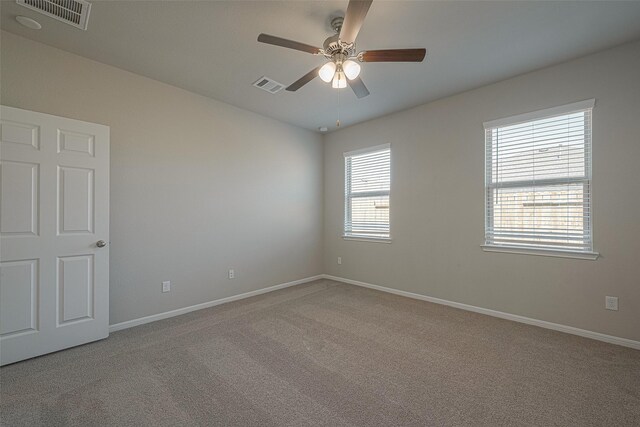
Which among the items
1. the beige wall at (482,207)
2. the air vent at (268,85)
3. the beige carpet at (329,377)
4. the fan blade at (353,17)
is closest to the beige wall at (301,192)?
the beige wall at (482,207)

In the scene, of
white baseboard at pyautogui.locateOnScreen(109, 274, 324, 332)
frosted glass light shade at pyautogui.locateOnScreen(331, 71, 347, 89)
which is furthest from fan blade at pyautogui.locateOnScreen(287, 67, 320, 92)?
white baseboard at pyautogui.locateOnScreen(109, 274, 324, 332)

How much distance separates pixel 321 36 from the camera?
239 centimetres

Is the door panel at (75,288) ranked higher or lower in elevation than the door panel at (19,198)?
lower

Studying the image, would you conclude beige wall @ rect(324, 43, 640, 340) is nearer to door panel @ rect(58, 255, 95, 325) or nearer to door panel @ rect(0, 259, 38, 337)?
door panel @ rect(58, 255, 95, 325)

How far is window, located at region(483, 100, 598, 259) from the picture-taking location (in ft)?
9.17

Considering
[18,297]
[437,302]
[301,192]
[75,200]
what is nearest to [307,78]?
[75,200]

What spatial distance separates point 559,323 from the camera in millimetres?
2896

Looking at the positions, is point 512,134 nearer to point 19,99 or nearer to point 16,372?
point 19,99

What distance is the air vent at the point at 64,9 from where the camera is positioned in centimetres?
203

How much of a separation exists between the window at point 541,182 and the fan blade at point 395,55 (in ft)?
6.41

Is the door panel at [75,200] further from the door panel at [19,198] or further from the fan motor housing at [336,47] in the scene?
the fan motor housing at [336,47]

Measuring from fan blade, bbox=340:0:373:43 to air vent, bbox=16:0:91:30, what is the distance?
1.92 meters

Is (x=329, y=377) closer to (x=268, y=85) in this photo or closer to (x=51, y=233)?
(x=51, y=233)

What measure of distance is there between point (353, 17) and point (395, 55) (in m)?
0.44
